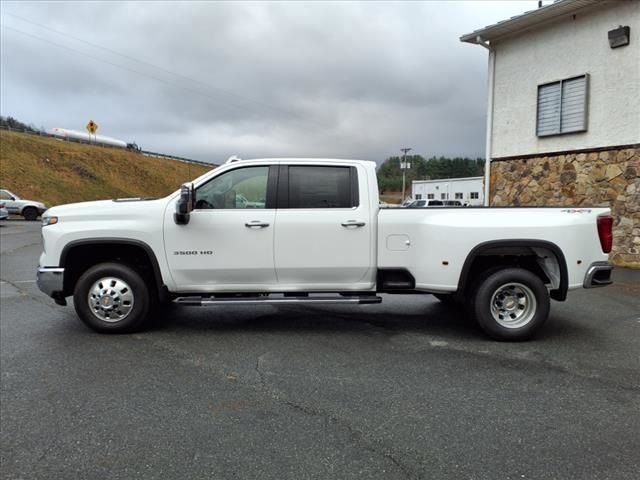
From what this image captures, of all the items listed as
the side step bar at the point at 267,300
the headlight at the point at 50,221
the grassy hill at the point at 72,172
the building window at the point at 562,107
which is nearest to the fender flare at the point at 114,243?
the headlight at the point at 50,221

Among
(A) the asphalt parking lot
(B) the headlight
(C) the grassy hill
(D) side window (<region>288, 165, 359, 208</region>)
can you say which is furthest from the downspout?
(C) the grassy hill

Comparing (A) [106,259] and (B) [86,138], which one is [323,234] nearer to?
(A) [106,259]

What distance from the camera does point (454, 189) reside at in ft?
194

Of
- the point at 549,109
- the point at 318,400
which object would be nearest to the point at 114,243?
the point at 318,400

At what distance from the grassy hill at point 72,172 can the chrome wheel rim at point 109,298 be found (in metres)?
33.5

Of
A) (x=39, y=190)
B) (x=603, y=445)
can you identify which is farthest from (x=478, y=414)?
(x=39, y=190)

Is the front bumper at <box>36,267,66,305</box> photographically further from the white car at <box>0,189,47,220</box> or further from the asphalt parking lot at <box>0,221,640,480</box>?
the white car at <box>0,189,47,220</box>

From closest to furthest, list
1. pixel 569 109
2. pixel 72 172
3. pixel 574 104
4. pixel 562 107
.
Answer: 1. pixel 574 104
2. pixel 569 109
3. pixel 562 107
4. pixel 72 172

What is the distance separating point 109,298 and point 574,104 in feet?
36.1

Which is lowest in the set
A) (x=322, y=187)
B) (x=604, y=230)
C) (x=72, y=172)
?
(x=604, y=230)

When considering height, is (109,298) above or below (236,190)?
below

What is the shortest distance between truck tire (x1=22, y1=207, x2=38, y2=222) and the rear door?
27.0m

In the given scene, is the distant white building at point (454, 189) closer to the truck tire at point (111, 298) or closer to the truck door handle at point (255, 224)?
the truck door handle at point (255, 224)

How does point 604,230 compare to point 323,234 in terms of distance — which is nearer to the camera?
point 604,230
